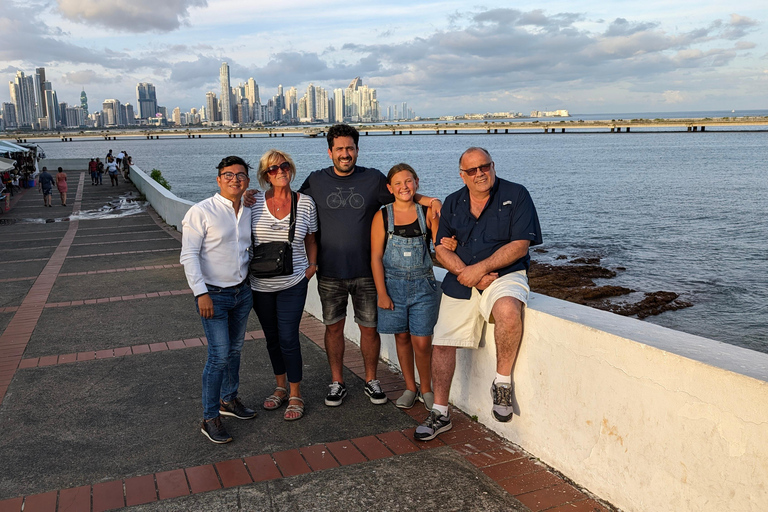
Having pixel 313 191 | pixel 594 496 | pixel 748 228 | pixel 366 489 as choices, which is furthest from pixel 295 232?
pixel 748 228

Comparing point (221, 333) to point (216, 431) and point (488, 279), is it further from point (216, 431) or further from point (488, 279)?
point (488, 279)

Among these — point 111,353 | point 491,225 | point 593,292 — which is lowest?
point 593,292

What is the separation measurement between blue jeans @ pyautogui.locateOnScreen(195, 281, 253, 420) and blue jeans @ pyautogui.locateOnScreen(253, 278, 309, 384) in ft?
0.41

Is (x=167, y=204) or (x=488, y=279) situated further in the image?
(x=167, y=204)

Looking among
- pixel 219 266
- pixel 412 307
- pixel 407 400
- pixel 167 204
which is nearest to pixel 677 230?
pixel 167 204

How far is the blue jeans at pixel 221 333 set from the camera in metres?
3.77

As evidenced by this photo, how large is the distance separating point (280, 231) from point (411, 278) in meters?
→ 0.89

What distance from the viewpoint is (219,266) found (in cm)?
374

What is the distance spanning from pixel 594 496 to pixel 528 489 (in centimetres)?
32

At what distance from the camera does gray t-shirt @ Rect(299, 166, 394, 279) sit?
4.11 m

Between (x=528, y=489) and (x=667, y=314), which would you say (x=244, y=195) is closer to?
(x=528, y=489)

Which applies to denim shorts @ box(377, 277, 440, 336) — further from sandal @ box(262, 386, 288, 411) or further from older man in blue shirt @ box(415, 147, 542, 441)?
sandal @ box(262, 386, 288, 411)

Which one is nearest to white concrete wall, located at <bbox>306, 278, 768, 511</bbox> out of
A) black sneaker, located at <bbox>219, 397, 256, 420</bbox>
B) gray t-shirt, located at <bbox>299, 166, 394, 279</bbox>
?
gray t-shirt, located at <bbox>299, 166, 394, 279</bbox>

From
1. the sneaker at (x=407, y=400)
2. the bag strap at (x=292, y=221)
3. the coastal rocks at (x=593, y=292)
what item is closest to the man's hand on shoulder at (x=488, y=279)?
the sneaker at (x=407, y=400)
